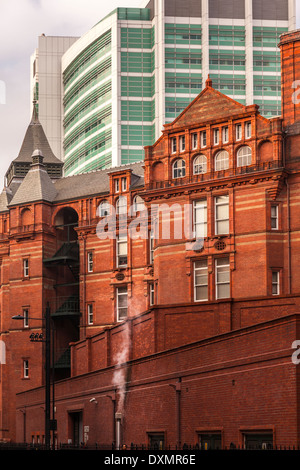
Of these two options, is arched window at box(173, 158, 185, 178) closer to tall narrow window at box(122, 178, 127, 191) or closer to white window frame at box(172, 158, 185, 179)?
white window frame at box(172, 158, 185, 179)

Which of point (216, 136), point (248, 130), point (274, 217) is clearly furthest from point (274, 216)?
point (216, 136)

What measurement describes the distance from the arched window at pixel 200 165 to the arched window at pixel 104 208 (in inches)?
616

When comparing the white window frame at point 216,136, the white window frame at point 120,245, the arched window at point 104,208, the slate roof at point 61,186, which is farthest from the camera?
the slate roof at point 61,186

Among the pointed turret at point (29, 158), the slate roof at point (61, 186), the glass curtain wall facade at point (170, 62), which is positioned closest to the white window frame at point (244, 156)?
the slate roof at point (61, 186)

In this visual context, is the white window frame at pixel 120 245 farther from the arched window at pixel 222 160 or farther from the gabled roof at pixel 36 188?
the arched window at pixel 222 160

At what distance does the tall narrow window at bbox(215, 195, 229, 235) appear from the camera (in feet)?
181

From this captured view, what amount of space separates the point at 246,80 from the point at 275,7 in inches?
485

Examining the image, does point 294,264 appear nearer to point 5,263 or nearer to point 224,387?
point 224,387

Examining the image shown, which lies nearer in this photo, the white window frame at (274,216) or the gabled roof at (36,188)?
the white window frame at (274,216)

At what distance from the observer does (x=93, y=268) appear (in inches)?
2805

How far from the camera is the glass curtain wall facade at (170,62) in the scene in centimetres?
13938

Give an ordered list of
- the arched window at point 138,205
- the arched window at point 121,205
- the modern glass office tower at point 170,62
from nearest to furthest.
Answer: the arched window at point 138,205 < the arched window at point 121,205 < the modern glass office tower at point 170,62

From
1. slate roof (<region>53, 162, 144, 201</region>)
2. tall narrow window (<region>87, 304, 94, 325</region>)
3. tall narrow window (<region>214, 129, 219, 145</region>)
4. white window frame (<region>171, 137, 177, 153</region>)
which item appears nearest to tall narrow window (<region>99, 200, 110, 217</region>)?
slate roof (<region>53, 162, 144, 201</region>)

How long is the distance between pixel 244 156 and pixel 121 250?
58.8 ft
